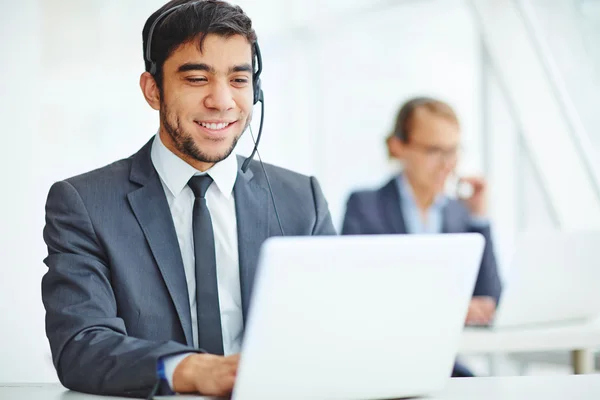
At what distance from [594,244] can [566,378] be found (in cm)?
90

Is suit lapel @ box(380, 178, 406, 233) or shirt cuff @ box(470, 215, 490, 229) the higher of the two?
suit lapel @ box(380, 178, 406, 233)

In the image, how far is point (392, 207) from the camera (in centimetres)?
311

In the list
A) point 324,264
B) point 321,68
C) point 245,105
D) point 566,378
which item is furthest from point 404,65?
point 324,264

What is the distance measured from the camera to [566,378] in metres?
1.41

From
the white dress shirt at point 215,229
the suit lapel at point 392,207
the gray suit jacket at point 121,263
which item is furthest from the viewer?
the suit lapel at point 392,207

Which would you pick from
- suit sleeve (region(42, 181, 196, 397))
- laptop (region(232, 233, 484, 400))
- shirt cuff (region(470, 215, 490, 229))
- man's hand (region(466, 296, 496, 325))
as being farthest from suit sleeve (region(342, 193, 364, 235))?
laptop (region(232, 233, 484, 400))

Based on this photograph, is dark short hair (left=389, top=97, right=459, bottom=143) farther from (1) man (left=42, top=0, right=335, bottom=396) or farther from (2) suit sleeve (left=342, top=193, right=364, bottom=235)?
(1) man (left=42, top=0, right=335, bottom=396)

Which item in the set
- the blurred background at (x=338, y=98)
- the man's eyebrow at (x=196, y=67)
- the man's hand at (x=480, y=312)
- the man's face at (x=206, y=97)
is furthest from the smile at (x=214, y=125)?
the blurred background at (x=338, y=98)

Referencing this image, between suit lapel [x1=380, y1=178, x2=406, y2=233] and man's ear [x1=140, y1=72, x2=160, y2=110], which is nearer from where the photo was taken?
man's ear [x1=140, y1=72, x2=160, y2=110]

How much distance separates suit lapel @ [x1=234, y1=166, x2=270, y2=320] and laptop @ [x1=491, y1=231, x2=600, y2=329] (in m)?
0.76

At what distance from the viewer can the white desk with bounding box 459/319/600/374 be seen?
2129 millimetres

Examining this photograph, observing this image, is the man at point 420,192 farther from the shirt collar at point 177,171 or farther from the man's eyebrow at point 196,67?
the man's eyebrow at point 196,67

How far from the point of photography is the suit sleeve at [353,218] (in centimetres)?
310

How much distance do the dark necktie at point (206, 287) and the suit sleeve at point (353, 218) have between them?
151 cm
